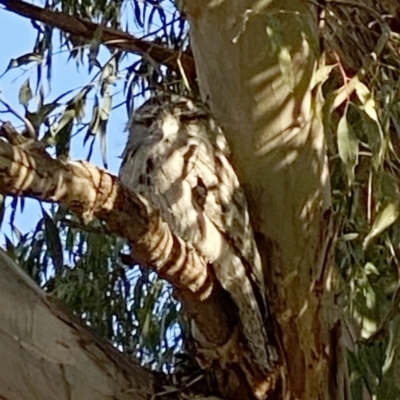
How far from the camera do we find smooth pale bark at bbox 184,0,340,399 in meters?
1.18

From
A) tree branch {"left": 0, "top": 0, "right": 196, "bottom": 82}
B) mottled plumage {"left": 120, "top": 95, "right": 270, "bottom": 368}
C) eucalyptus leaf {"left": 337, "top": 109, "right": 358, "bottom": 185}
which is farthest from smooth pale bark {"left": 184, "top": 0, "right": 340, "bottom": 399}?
tree branch {"left": 0, "top": 0, "right": 196, "bottom": 82}

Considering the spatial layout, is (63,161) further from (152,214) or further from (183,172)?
(183,172)

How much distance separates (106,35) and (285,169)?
533mm

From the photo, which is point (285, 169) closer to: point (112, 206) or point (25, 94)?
point (112, 206)

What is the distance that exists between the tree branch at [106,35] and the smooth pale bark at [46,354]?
20.3 inches

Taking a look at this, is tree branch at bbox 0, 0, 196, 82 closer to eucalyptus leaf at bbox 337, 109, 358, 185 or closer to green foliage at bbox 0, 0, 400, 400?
green foliage at bbox 0, 0, 400, 400

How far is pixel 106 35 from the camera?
1.61m

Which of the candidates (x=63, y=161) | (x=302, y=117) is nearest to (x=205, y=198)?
(x=302, y=117)

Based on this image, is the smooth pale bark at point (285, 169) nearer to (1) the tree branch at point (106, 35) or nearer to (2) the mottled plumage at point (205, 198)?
(2) the mottled plumage at point (205, 198)

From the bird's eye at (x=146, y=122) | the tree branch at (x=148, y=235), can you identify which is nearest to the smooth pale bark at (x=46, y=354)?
the tree branch at (x=148, y=235)

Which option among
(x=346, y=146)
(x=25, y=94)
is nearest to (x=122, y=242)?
(x=25, y=94)

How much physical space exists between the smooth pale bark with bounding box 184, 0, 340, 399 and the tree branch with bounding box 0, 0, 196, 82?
31cm

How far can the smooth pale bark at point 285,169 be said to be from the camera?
1.18 m

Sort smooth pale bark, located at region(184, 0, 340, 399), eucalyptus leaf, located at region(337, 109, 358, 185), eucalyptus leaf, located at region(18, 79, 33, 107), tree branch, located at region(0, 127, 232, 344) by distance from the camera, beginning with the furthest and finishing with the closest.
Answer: eucalyptus leaf, located at region(18, 79, 33, 107), smooth pale bark, located at region(184, 0, 340, 399), eucalyptus leaf, located at region(337, 109, 358, 185), tree branch, located at region(0, 127, 232, 344)
